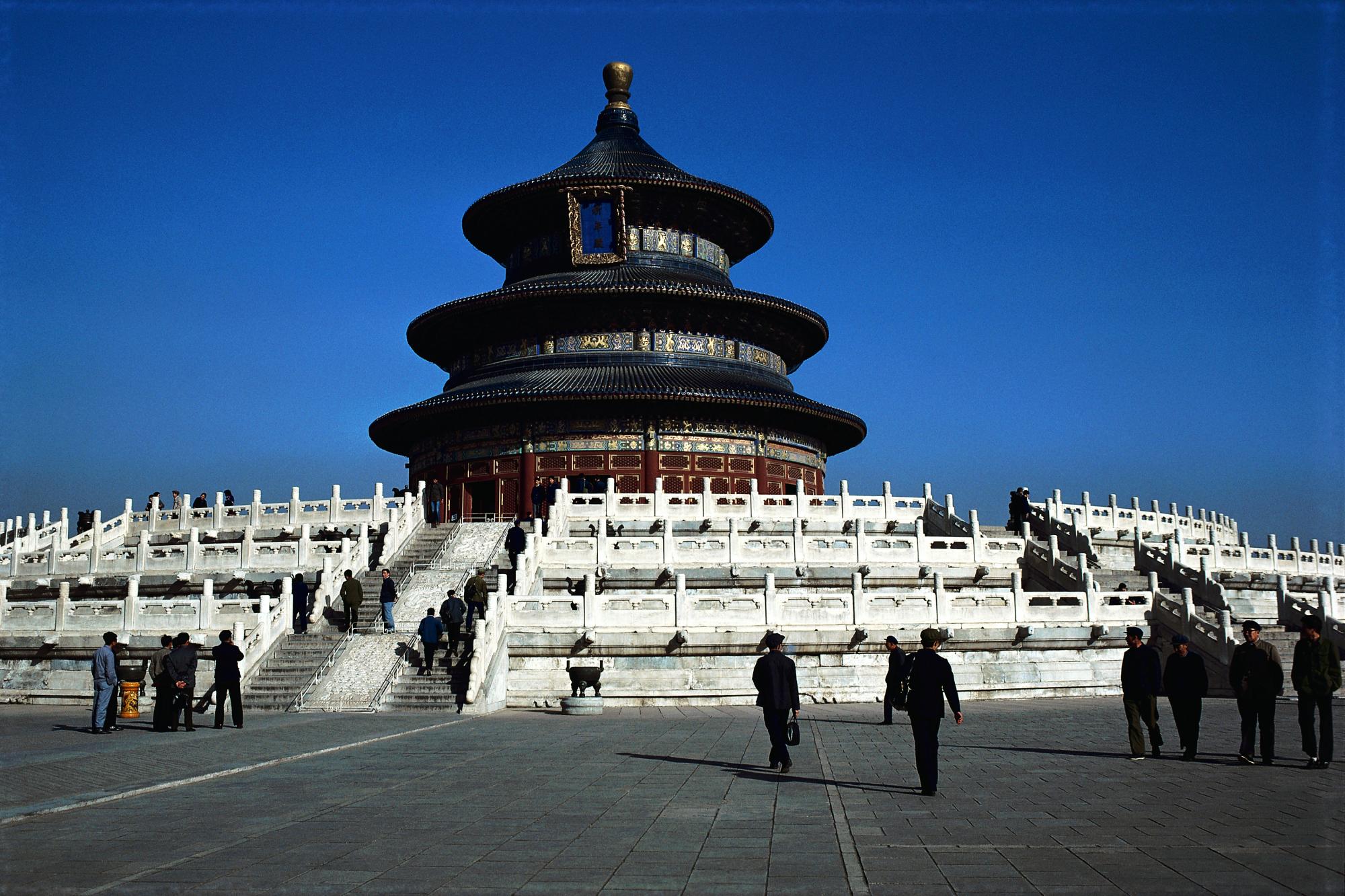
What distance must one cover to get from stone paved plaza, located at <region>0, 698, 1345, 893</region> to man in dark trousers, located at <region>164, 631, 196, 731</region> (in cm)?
96

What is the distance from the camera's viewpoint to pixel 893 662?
1759cm

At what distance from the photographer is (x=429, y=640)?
21016 mm

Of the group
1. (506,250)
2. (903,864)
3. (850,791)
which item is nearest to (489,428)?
(506,250)

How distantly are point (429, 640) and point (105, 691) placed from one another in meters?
5.51

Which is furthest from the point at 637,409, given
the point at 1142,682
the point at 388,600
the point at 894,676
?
the point at 1142,682

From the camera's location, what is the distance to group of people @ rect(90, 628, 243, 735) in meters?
16.8

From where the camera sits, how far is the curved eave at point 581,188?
46.7 m

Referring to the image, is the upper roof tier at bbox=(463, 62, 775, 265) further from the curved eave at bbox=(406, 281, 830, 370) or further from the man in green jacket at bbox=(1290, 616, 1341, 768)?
the man in green jacket at bbox=(1290, 616, 1341, 768)

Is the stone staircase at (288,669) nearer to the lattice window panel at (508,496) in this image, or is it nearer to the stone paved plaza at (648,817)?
Result: the stone paved plaza at (648,817)

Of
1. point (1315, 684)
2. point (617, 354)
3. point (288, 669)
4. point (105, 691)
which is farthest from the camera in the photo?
point (617, 354)

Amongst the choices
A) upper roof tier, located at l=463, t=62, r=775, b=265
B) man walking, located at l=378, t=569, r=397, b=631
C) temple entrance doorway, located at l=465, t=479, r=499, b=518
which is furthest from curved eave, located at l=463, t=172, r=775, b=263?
man walking, located at l=378, t=569, r=397, b=631

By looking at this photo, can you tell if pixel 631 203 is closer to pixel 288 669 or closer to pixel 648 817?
pixel 288 669

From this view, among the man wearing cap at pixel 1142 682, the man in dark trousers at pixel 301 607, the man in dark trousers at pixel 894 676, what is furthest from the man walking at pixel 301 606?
the man wearing cap at pixel 1142 682

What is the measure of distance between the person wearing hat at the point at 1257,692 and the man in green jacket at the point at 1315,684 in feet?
0.77
